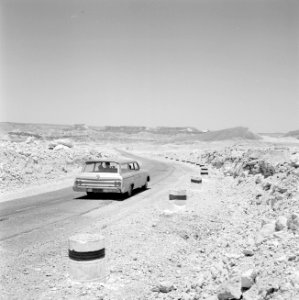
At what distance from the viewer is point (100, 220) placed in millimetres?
11586

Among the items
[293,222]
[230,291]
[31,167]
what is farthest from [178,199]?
[31,167]

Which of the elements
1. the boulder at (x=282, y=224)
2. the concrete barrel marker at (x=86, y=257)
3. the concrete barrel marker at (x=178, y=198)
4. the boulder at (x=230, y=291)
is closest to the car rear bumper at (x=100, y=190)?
the concrete barrel marker at (x=178, y=198)

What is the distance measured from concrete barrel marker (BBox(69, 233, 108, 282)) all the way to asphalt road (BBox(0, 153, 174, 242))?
3.55 meters

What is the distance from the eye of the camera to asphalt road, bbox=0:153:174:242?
10539 millimetres

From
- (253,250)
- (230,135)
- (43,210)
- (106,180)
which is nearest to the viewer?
(253,250)

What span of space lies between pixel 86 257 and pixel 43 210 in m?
7.63

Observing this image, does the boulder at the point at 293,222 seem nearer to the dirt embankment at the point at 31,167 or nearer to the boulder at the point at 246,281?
the boulder at the point at 246,281

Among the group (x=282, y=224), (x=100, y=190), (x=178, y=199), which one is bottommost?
(x=100, y=190)

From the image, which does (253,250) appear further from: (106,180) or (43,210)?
(106,180)

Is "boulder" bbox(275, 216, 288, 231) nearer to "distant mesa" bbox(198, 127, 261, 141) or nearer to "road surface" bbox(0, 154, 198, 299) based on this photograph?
"road surface" bbox(0, 154, 198, 299)

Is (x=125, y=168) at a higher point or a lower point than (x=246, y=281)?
higher

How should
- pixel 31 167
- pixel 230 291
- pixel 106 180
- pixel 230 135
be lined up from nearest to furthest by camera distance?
pixel 230 291 < pixel 106 180 < pixel 31 167 < pixel 230 135

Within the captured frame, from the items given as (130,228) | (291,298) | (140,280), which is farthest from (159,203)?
(291,298)

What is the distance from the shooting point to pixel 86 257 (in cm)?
612
